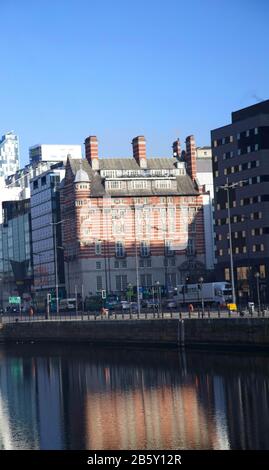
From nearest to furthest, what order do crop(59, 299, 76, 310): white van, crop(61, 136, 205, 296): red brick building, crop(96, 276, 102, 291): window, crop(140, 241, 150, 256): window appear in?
crop(59, 299, 76, 310): white van < crop(61, 136, 205, 296): red brick building < crop(96, 276, 102, 291): window < crop(140, 241, 150, 256): window

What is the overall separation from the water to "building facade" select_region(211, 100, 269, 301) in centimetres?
5403

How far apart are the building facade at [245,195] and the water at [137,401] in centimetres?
5403

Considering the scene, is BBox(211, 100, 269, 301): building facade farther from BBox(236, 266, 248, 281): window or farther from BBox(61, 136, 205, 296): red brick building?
BBox(61, 136, 205, 296): red brick building

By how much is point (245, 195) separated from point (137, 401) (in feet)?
297

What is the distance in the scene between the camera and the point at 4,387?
99.7 m

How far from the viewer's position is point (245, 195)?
557ft

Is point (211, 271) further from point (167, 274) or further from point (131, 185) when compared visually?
point (131, 185)

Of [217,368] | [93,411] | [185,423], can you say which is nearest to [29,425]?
[93,411]

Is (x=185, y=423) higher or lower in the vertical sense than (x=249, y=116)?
lower

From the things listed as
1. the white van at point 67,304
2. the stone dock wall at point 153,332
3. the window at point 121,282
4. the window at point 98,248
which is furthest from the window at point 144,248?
the stone dock wall at point 153,332

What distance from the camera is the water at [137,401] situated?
66188 mm

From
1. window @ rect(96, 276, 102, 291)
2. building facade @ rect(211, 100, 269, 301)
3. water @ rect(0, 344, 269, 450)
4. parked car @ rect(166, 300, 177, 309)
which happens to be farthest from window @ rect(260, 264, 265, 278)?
water @ rect(0, 344, 269, 450)

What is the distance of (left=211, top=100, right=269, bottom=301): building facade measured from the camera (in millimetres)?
165875
